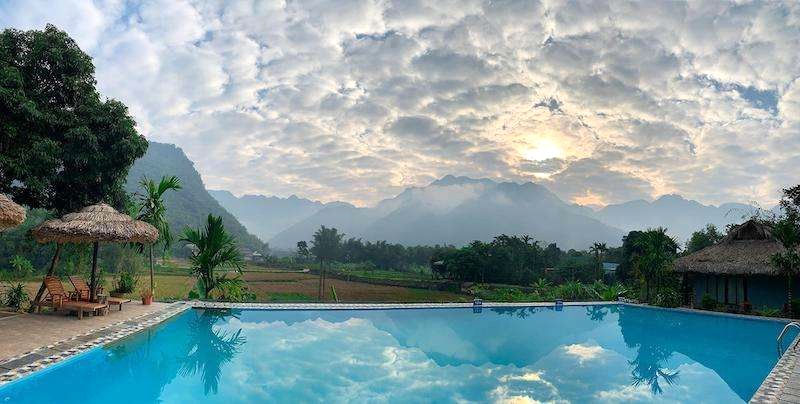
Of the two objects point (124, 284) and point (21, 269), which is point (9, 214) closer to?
point (124, 284)

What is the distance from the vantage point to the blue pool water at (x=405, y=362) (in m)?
7.55

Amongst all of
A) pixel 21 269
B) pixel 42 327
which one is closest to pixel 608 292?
pixel 42 327

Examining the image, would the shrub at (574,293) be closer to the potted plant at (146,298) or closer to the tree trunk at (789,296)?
the tree trunk at (789,296)

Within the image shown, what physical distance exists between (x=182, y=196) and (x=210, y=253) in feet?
277

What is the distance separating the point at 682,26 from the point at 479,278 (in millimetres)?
21154

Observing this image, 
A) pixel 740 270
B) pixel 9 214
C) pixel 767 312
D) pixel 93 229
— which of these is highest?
pixel 9 214

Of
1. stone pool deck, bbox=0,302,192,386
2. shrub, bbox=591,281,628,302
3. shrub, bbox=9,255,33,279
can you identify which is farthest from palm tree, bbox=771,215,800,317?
shrub, bbox=9,255,33,279

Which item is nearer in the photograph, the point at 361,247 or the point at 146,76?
the point at 146,76

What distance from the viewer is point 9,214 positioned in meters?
8.77

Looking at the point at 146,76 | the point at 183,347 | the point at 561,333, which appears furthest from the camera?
the point at 146,76

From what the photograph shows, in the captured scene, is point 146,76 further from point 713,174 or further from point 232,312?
point 713,174

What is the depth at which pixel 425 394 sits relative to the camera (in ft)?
25.2

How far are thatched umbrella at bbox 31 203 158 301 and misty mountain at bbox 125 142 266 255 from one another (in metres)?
34.0

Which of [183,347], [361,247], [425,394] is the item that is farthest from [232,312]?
[361,247]
